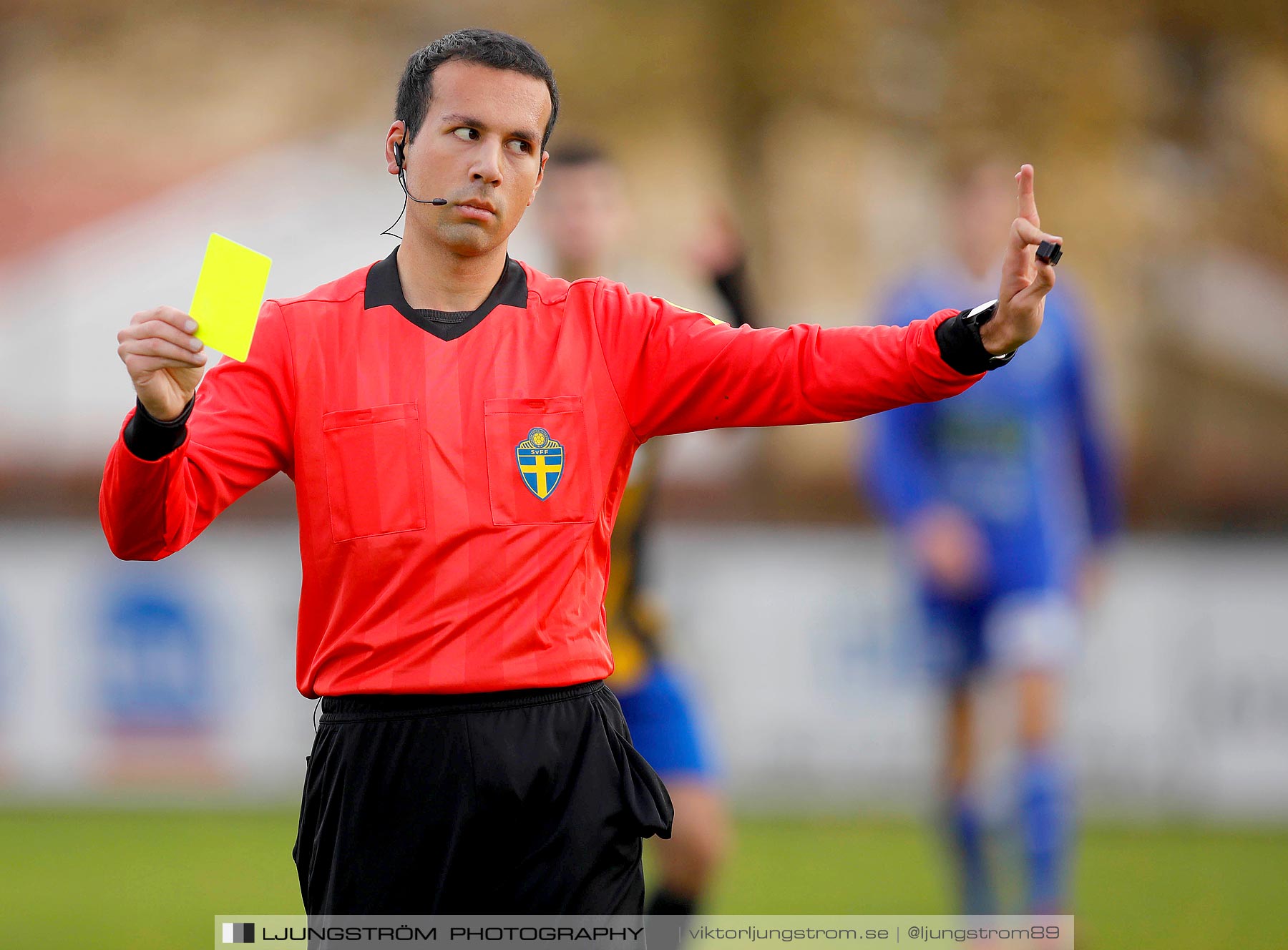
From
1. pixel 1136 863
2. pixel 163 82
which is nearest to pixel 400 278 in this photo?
pixel 1136 863

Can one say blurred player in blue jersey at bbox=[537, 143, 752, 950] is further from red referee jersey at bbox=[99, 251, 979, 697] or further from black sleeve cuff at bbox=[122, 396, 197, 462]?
black sleeve cuff at bbox=[122, 396, 197, 462]

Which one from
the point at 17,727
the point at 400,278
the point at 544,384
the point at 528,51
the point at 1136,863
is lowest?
the point at 1136,863

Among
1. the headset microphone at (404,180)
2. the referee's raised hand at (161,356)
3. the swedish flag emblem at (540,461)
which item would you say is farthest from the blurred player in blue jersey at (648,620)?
the referee's raised hand at (161,356)

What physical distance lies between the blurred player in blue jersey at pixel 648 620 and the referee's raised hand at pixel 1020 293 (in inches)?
89.9

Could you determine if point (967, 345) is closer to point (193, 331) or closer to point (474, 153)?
point (474, 153)

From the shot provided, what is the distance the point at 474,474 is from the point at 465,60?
74 cm

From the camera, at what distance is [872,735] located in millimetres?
9938

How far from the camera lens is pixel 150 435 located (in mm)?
2590

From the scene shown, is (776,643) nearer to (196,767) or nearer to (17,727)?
(196,767)

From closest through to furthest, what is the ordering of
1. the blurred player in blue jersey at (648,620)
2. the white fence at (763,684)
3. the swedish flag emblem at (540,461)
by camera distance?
the swedish flag emblem at (540,461)
the blurred player in blue jersey at (648,620)
the white fence at (763,684)

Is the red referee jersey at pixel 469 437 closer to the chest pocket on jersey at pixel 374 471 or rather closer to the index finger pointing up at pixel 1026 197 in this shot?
the chest pocket on jersey at pixel 374 471

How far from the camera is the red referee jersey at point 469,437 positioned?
2798mm

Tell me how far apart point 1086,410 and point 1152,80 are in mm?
9994

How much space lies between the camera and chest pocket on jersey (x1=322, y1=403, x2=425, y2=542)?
2.81m
